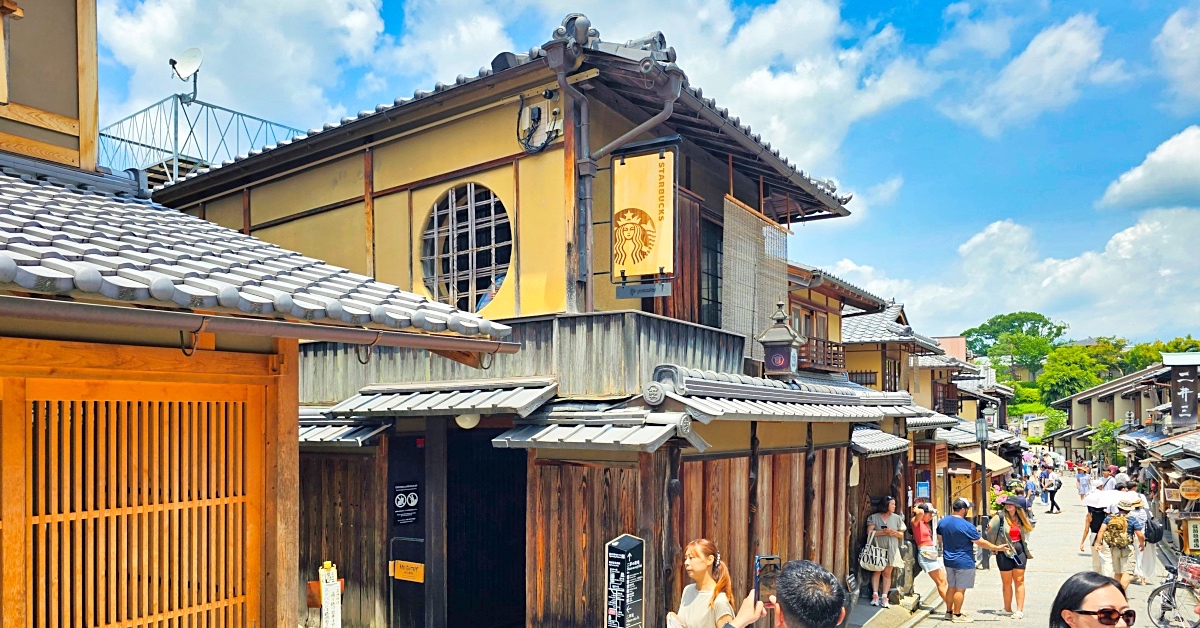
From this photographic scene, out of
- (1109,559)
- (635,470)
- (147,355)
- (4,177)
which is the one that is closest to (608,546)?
(635,470)

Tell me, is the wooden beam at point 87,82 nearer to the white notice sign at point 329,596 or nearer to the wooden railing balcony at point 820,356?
the white notice sign at point 329,596

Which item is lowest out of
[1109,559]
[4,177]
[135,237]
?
[1109,559]

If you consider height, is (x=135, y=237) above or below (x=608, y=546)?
above

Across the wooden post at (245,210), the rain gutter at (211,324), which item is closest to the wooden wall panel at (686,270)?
the rain gutter at (211,324)

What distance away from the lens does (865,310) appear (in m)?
27.1

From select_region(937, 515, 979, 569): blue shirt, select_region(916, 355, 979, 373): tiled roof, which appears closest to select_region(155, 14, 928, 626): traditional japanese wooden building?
select_region(937, 515, 979, 569): blue shirt

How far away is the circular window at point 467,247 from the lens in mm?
11047

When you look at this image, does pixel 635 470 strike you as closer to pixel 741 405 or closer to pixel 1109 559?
pixel 741 405

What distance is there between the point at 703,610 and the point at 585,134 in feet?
19.0

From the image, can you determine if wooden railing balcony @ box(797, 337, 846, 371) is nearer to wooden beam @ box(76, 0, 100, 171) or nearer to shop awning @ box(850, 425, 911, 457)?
shop awning @ box(850, 425, 911, 457)

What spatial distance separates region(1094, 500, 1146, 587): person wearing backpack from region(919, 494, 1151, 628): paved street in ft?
2.19

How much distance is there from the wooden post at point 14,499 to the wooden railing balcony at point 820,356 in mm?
14309

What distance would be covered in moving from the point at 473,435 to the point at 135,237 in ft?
23.7

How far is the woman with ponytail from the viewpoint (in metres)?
7.15
